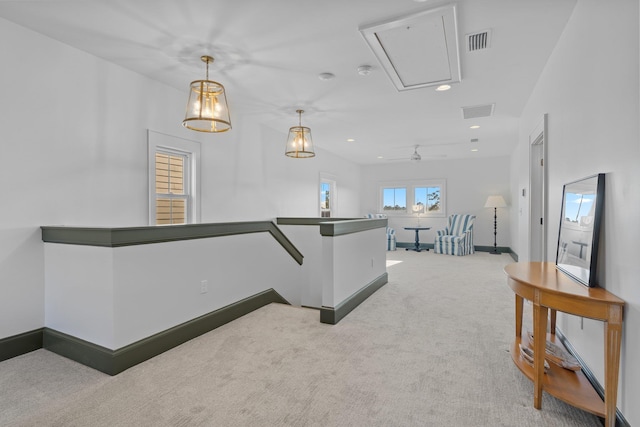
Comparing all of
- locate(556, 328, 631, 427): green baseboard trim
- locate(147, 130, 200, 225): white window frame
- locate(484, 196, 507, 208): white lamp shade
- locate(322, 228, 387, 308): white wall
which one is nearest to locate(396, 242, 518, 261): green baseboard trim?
locate(484, 196, 507, 208): white lamp shade

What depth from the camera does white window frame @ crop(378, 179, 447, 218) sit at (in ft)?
31.7

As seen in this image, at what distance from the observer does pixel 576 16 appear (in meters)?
2.37

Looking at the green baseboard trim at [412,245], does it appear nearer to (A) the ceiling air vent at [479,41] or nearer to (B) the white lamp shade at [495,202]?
(B) the white lamp shade at [495,202]

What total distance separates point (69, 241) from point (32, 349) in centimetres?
99

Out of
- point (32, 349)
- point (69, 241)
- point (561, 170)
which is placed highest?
point (561, 170)

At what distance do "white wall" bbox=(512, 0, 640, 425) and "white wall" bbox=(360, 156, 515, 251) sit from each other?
6902 mm

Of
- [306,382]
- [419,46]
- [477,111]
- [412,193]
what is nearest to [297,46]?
[419,46]

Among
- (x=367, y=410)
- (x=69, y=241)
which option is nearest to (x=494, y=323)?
(x=367, y=410)

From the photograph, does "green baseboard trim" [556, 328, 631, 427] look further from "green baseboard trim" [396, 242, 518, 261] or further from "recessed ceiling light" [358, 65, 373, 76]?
"green baseboard trim" [396, 242, 518, 261]

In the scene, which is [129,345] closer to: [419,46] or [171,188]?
[171,188]

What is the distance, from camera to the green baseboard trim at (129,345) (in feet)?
7.59

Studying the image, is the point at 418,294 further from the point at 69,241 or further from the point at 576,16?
the point at 69,241

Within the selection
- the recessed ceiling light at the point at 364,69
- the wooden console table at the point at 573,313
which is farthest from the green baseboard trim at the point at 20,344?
the recessed ceiling light at the point at 364,69

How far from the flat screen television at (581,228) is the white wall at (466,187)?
23.3ft
